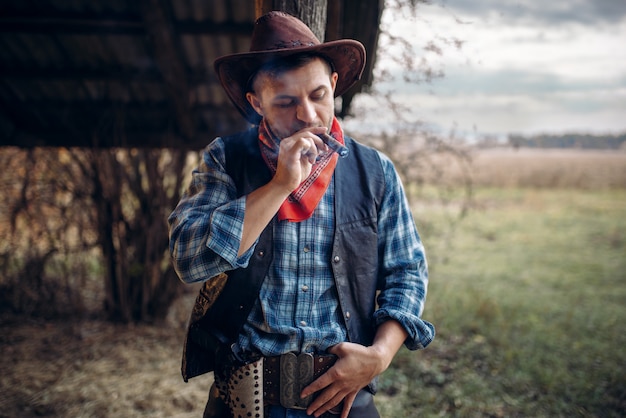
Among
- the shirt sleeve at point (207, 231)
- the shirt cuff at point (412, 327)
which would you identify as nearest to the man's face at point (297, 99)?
the shirt sleeve at point (207, 231)

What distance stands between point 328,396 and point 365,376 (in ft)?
0.49

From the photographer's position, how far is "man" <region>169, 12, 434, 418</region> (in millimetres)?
1525

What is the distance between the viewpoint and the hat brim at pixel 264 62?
1564mm

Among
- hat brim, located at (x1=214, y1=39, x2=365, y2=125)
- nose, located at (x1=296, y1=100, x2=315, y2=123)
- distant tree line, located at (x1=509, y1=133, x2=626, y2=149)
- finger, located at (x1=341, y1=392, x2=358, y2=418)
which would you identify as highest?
hat brim, located at (x1=214, y1=39, x2=365, y2=125)

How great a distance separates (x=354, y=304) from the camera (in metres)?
1.65

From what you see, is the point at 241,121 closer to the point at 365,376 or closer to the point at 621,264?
the point at 365,376

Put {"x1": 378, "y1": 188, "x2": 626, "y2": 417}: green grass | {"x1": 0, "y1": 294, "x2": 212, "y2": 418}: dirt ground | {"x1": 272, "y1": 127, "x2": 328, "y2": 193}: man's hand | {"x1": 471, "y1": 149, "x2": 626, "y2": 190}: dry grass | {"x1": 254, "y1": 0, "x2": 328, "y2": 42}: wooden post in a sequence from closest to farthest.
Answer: {"x1": 272, "y1": 127, "x2": 328, "y2": 193}: man's hand → {"x1": 254, "y1": 0, "x2": 328, "y2": 42}: wooden post → {"x1": 0, "y1": 294, "x2": 212, "y2": 418}: dirt ground → {"x1": 378, "y1": 188, "x2": 626, "y2": 417}: green grass → {"x1": 471, "y1": 149, "x2": 626, "y2": 190}: dry grass

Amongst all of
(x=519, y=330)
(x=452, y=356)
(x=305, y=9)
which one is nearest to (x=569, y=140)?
(x=519, y=330)

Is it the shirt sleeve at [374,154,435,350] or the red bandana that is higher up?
the red bandana

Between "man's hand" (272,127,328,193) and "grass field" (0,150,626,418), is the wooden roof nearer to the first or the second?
"man's hand" (272,127,328,193)

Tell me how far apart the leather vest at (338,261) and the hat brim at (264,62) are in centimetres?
23

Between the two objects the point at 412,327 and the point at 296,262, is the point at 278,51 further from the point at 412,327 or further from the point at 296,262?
the point at 412,327

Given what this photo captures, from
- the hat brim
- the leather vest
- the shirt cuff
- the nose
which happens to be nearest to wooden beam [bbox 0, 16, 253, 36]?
the hat brim

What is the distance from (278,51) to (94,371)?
3.63 m
